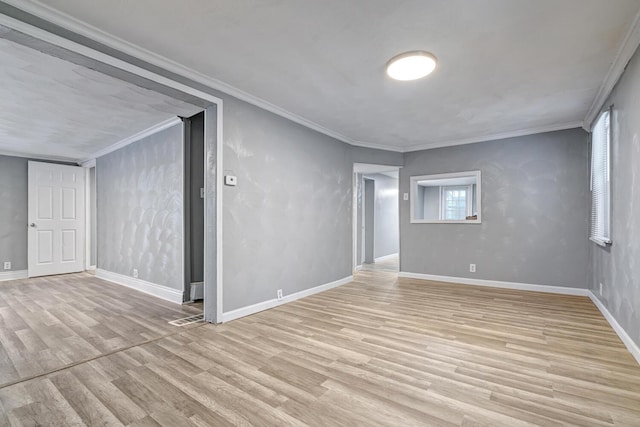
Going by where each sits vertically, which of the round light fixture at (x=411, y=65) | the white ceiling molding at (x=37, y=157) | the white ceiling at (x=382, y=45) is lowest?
the white ceiling molding at (x=37, y=157)

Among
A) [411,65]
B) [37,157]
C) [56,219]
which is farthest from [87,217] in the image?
[411,65]

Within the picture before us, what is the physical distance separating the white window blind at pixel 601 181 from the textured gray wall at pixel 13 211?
30.2ft

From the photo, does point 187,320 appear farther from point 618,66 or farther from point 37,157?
point 37,157

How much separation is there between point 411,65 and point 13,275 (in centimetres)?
772

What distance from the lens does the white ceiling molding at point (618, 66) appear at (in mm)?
2143

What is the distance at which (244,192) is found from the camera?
3.35 metres

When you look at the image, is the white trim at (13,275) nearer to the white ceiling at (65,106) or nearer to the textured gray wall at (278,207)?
the white ceiling at (65,106)

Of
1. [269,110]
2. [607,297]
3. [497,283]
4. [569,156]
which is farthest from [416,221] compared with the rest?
[269,110]

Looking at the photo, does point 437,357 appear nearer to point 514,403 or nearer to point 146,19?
point 514,403

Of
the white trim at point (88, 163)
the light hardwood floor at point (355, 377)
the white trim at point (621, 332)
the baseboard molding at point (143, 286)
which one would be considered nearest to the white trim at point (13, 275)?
the baseboard molding at point (143, 286)

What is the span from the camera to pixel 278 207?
3799 mm

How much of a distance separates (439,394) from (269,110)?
A: 3345 mm

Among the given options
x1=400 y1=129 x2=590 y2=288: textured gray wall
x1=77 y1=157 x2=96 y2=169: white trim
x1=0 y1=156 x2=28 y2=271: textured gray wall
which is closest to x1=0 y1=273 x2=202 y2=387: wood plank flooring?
x1=0 y1=156 x2=28 y2=271: textured gray wall

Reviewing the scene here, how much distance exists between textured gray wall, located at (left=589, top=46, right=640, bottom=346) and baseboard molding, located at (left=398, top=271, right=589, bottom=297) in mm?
1218
